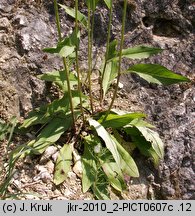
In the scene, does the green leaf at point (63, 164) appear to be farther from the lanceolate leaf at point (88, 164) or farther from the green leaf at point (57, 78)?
the green leaf at point (57, 78)

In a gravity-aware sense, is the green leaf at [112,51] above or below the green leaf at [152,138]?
above

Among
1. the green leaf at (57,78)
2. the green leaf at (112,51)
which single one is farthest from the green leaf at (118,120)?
the green leaf at (112,51)

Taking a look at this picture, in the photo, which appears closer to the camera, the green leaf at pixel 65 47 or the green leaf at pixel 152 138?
the green leaf at pixel 65 47

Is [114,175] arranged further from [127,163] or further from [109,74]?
[109,74]

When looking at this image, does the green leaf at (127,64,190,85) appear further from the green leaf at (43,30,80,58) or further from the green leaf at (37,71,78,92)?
the green leaf at (43,30,80,58)

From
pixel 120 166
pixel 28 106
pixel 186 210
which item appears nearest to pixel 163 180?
pixel 120 166

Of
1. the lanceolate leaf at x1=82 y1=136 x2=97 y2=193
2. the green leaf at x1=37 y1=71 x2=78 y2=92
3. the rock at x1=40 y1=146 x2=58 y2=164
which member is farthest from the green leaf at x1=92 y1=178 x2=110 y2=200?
the green leaf at x1=37 y1=71 x2=78 y2=92

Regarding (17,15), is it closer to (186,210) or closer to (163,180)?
(163,180)
